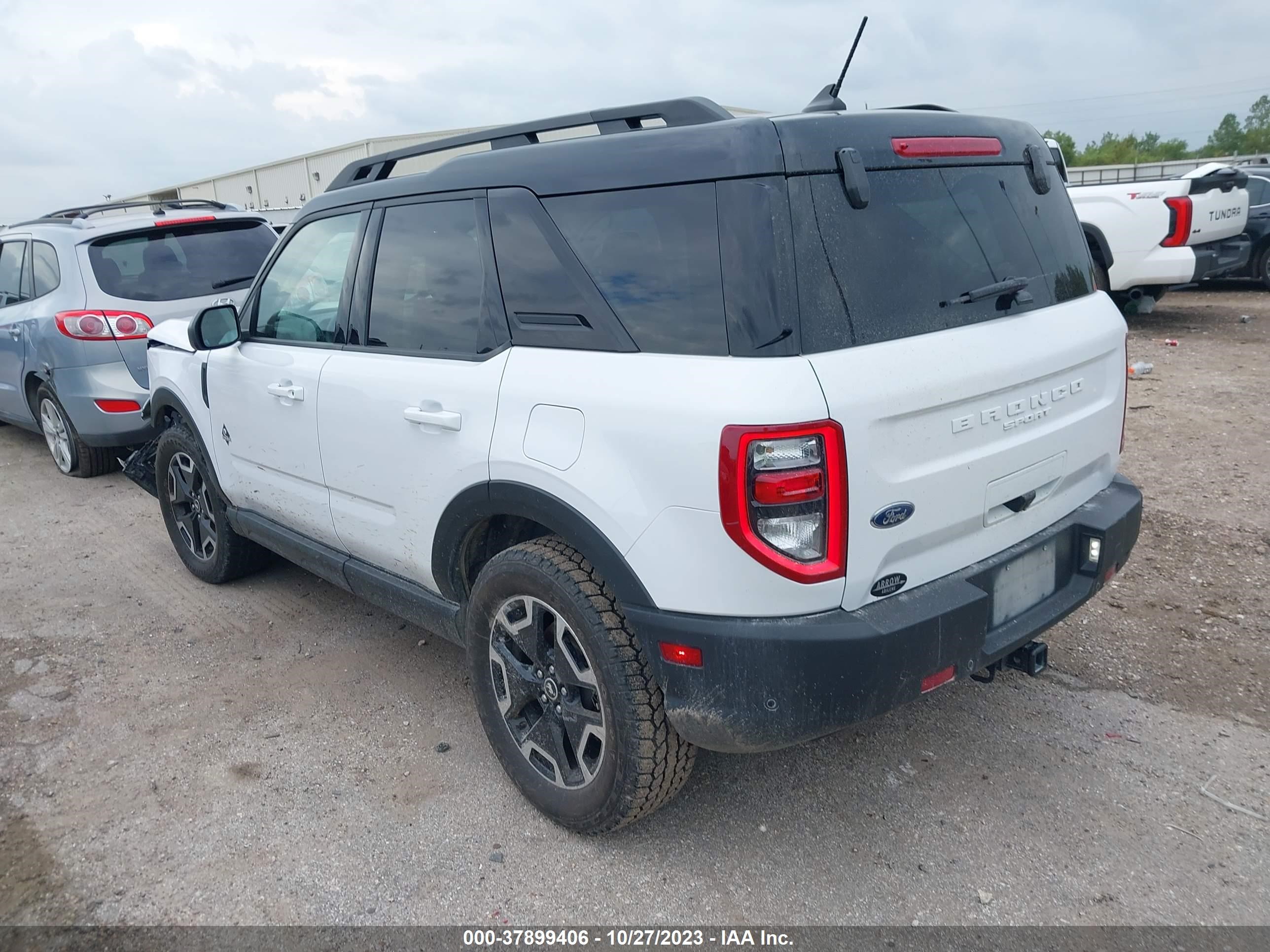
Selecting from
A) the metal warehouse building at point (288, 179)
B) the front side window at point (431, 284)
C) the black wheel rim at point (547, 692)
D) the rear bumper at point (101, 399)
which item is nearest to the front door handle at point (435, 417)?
the front side window at point (431, 284)

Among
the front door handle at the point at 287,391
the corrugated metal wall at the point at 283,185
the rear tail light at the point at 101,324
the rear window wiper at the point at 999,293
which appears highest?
the corrugated metal wall at the point at 283,185

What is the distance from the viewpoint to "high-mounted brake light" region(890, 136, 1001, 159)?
2.46 m

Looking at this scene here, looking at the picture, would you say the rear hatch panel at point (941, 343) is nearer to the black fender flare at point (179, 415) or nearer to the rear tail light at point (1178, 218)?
the black fender flare at point (179, 415)

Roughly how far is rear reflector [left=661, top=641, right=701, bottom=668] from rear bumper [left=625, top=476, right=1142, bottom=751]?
0.04 ft

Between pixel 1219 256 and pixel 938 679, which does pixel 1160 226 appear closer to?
pixel 1219 256

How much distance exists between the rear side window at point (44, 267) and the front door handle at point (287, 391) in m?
3.90

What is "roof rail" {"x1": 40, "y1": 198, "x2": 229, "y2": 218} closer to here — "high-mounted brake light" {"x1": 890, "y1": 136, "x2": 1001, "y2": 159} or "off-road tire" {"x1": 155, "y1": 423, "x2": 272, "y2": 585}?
"off-road tire" {"x1": 155, "y1": 423, "x2": 272, "y2": 585}

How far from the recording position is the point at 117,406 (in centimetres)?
650

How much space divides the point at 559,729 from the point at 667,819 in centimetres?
46

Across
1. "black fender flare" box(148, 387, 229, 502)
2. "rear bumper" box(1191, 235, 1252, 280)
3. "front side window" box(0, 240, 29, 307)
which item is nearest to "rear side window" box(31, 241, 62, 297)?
"front side window" box(0, 240, 29, 307)

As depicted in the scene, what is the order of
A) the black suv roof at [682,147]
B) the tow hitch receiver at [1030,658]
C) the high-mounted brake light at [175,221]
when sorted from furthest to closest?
1. the high-mounted brake light at [175,221]
2. the tow hitch receiver at [1030,658]
3. the black suv roof at [682,147]

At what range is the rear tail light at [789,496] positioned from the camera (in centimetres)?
215

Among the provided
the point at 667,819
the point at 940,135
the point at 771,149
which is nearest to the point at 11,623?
the point at 667,819

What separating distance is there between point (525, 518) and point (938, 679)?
125 centimetres
